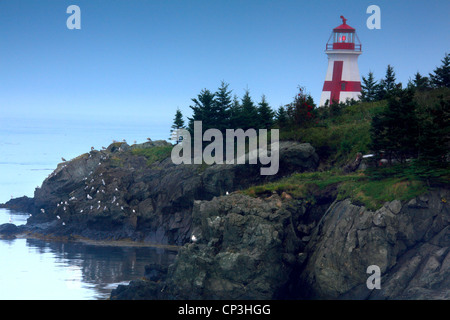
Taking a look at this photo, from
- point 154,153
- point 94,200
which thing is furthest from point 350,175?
point 154,153

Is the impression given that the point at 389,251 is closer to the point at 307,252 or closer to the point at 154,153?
the point at 307,252

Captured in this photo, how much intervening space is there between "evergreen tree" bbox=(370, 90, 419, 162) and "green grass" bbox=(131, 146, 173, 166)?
85.6ft

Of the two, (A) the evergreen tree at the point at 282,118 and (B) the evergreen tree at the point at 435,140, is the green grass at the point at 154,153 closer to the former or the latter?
(A) the evergreen tree at the point at 282,118

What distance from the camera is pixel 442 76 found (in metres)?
51.6

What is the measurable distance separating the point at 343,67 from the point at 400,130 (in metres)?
24.5

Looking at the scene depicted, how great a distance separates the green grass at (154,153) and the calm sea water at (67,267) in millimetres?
12675

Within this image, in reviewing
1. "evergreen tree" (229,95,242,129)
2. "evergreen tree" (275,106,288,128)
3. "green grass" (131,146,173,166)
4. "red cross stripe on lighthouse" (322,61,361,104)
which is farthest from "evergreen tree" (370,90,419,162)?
"green grass" (131,146,173,166)

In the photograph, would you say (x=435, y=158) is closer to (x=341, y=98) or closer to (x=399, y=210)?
(x=399, y=210)

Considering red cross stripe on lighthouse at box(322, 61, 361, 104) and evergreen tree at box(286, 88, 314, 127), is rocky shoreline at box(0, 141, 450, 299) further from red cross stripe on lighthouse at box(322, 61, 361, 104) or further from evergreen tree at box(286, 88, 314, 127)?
red cross stripe on lighthouse at box(322, 61, 361, 104)

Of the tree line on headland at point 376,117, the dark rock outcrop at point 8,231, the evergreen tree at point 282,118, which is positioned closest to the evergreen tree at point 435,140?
the tree line on headland at point 376,117

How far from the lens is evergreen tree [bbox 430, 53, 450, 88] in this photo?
5138 cm

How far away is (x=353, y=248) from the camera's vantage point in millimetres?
29875
